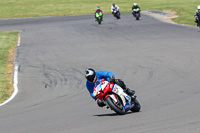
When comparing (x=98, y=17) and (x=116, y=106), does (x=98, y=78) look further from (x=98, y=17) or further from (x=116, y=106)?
(x=98, y=17)

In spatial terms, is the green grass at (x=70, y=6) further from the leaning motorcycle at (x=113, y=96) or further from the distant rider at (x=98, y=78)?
the leaning motorcycle at (x=113, y=96)

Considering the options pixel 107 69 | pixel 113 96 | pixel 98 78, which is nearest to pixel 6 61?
pixel 107 69

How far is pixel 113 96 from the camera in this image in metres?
8.61

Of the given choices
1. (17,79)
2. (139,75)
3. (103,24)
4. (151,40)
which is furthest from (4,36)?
(139,75)

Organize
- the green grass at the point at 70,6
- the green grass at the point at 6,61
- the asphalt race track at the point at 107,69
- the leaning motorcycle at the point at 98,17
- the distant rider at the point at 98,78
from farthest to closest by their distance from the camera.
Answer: the green grass at the point at 70,6, the leaning motorcycle at the point at 98,17, the green grass at the point at 6,61, the distant rider at the point at 98,78, the asphalt race track at the point at 107,69

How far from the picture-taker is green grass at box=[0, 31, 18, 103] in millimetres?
14220

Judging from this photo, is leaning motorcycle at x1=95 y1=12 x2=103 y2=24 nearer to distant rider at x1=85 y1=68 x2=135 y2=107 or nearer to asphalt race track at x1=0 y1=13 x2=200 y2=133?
asphalt race track at x1=0 y1=13 x2=200 y2=133

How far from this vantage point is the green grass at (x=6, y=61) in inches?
560

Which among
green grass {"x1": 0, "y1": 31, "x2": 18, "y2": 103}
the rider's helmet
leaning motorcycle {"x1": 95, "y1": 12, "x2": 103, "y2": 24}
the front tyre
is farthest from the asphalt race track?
leaning motorcycle {"x1": 95, "y1": 12, "x2": 103, "y2": 24}

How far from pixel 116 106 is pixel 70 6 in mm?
50636

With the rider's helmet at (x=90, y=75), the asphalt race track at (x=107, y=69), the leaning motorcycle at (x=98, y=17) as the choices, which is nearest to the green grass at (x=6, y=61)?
the asphalt race track at (x=107, y=69)

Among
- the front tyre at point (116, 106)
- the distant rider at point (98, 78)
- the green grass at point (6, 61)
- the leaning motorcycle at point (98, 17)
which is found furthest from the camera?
the leaning motorcycle at point (98, 17)

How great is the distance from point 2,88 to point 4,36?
16.6m

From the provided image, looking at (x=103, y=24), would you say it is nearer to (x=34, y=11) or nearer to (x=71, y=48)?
(x=71, y=48)
